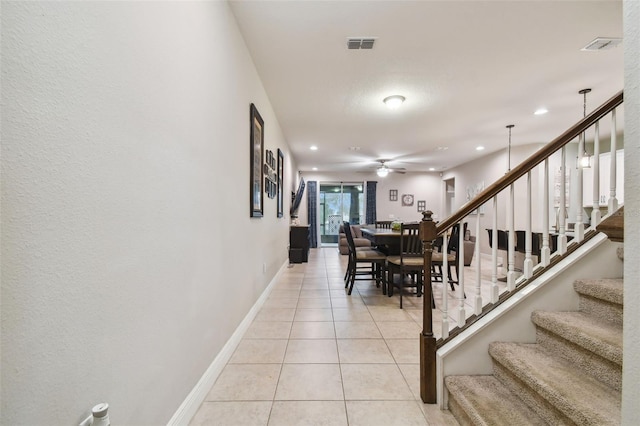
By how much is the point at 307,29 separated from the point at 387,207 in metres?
7.79

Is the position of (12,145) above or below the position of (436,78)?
below

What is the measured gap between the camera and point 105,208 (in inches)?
34.2

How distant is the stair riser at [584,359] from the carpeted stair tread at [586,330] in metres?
0.03

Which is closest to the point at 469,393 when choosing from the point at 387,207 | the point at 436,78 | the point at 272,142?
the point at 436,78

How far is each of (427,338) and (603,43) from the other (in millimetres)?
3101

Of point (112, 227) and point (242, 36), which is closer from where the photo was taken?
point (112, 227)

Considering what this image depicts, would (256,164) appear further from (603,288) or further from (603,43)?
(603,43)

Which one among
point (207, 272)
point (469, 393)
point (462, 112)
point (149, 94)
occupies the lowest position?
point (469, 393)

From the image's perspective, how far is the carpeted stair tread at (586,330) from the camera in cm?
118

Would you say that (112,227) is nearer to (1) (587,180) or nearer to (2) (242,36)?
(2) (242,36)

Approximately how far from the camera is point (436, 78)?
3.12 m

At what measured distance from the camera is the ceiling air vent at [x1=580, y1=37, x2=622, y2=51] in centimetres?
239

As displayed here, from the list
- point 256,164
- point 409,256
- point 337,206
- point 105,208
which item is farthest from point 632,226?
point 337,206

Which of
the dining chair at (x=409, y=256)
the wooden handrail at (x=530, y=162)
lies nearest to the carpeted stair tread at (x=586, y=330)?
the wooden handrail at (x=530, y=162)
